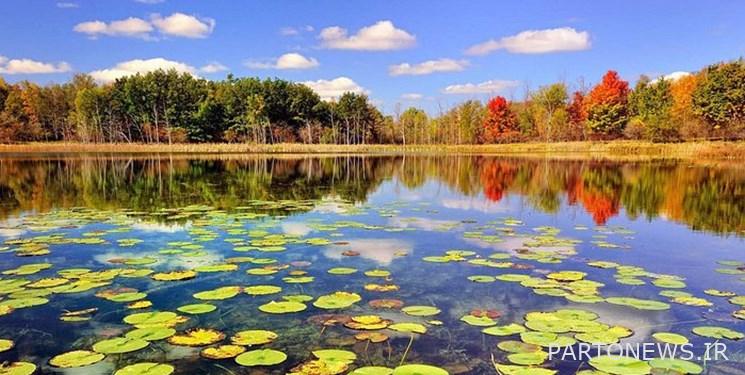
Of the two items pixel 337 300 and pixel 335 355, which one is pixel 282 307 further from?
pixel 335 355

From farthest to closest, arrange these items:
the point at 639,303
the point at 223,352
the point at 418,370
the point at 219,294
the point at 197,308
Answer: the point at 219,294
the point at 639,303
the point at 197,308
the point at 223,352
the point at 418,370

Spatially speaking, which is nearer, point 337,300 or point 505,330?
point 505,330

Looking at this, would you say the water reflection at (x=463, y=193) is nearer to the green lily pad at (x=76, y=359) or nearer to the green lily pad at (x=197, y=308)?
the green lily pad at (x=197, y=308)

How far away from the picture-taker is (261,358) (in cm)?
346

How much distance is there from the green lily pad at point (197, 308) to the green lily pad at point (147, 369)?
1090 millimetres

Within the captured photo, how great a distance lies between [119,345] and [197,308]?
0.91 m

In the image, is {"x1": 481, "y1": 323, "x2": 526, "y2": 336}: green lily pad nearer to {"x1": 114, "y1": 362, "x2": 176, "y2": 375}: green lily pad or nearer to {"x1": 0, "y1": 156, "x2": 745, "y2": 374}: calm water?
{"x1": 0, "y1": 156, "x2": 745, "y2": 374}: calm water

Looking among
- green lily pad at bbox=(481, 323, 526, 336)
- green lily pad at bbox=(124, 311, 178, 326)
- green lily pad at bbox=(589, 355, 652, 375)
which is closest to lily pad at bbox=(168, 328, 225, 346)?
green lily pad at bbox=(124, 311, 178, 326)

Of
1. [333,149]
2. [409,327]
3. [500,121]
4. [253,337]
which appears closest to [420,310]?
[409,327]

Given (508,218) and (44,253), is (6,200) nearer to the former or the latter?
(44,253)

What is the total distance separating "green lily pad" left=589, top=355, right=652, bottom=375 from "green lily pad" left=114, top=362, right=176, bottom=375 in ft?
9.71

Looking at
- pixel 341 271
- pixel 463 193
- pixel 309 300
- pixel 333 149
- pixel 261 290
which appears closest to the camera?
pixel 309 300

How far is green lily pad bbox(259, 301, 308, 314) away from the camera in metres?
4.51

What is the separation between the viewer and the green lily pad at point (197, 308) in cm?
448
